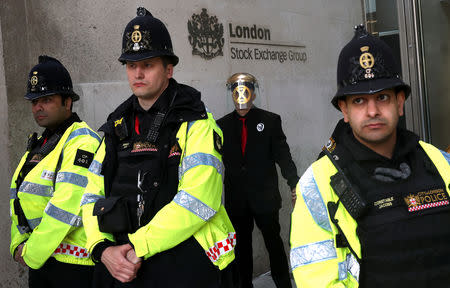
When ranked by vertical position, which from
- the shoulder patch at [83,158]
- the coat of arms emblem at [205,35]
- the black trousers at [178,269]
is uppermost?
the coat of arms emblem at [205,35]

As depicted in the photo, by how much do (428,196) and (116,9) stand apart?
3.79 m

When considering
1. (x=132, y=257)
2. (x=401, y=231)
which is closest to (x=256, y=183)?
(x=132, y=257)

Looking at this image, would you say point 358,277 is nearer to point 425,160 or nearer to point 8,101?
point 425,160

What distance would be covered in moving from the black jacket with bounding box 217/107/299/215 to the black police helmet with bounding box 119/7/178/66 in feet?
7.57

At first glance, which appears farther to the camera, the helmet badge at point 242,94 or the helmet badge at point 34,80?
the helmet badge at point 242,94

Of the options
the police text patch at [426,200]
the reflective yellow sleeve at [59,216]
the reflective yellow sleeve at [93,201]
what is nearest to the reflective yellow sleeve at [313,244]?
the police text patch at [426,200]

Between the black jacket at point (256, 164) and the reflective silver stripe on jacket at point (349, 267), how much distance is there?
3.07 meters

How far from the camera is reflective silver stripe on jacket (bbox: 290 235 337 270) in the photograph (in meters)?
1.87

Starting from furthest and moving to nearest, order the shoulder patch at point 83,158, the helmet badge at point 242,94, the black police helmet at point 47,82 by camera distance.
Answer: the helmet badge at point 242,94, the black police helmet at point 47,82, the shoulder patch at point 83,158

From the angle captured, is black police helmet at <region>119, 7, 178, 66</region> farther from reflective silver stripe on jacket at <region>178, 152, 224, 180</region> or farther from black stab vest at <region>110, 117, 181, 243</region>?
reflective silver stripe on jacket at <region>178, 152, 224, 180</region>

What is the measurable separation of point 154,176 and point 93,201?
1.37 ft

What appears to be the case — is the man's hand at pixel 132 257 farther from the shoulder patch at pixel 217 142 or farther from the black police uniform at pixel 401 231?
the black police uniform at pixel 401 231

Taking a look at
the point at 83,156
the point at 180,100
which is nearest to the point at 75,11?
the point at 83,156

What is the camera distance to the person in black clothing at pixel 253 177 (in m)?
4.97
